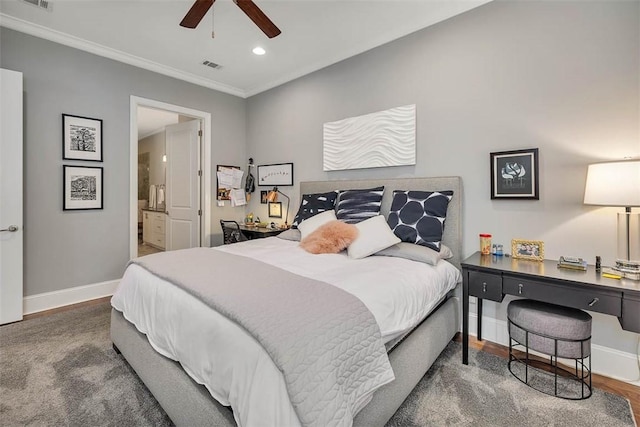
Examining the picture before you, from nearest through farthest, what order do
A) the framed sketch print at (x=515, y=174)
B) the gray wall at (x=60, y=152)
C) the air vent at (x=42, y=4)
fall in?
the framed sketch print at (x=515, y=174) → the air vent at (x=42, y=4) → the gray wall at (x=60, y=152)

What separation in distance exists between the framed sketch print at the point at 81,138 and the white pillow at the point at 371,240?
313 cm

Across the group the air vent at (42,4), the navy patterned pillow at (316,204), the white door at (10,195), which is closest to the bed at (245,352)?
the navy patterned pillow at (316,204)

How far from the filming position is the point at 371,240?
2.35 meters

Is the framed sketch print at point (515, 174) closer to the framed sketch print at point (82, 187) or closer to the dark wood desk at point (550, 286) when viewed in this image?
the dark wood desk at point (550, 286)

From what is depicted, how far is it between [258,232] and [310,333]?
2.81 metres

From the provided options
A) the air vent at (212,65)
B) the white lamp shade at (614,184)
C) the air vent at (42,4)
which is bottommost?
the white lamp shade at (614,184)

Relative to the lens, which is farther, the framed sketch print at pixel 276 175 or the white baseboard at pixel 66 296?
the framed sketch print at pixel 276 175

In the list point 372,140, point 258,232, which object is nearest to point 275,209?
point 258,232

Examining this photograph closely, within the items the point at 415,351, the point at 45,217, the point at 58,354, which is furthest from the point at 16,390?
the point at 415,351

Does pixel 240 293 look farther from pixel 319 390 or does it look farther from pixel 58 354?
pixel 58 354

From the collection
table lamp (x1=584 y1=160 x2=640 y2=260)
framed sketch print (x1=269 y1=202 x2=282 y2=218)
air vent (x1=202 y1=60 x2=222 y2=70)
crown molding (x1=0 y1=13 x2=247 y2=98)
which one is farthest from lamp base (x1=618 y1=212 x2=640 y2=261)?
crown molding (x1=0 y1=13 x2=247 y2=98)

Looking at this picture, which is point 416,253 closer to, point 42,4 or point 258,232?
point 258,232

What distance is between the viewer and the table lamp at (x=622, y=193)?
5.49ft

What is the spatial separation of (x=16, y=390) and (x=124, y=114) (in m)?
2.92
